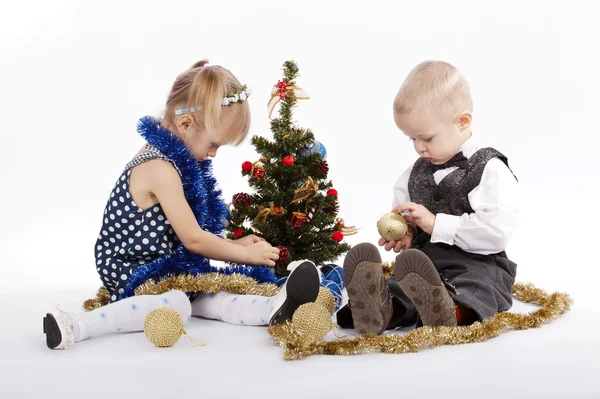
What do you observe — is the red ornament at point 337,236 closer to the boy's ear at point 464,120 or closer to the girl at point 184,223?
the girl at point 184,223

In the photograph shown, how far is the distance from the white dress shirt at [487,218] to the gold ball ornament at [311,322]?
600mm

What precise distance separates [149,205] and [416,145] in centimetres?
101

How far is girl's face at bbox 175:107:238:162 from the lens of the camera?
115 inches

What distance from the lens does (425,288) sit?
2.30 metres

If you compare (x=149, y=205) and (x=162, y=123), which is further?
(x=162, y=123)

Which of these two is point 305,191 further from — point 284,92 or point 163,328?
point 163,328

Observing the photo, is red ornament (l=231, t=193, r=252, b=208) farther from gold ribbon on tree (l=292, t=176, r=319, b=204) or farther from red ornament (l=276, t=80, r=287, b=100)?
red ornament (l=276, t=80, r=287, b=100)


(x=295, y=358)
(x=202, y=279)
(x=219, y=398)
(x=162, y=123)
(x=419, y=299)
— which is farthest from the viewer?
(x=162, y=123)

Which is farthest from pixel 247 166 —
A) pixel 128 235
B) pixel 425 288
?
pixel 425 288

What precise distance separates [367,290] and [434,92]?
82 centimetres

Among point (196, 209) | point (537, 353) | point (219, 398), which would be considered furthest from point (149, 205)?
point (537, 353)

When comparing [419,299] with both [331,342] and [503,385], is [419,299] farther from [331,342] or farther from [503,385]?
[503,385]

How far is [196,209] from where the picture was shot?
2.87m

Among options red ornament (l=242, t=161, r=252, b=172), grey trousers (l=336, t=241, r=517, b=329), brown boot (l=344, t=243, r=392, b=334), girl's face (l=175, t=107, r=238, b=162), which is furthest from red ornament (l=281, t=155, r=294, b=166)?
brown boot (l=344, t=243, r=392, b=334)
